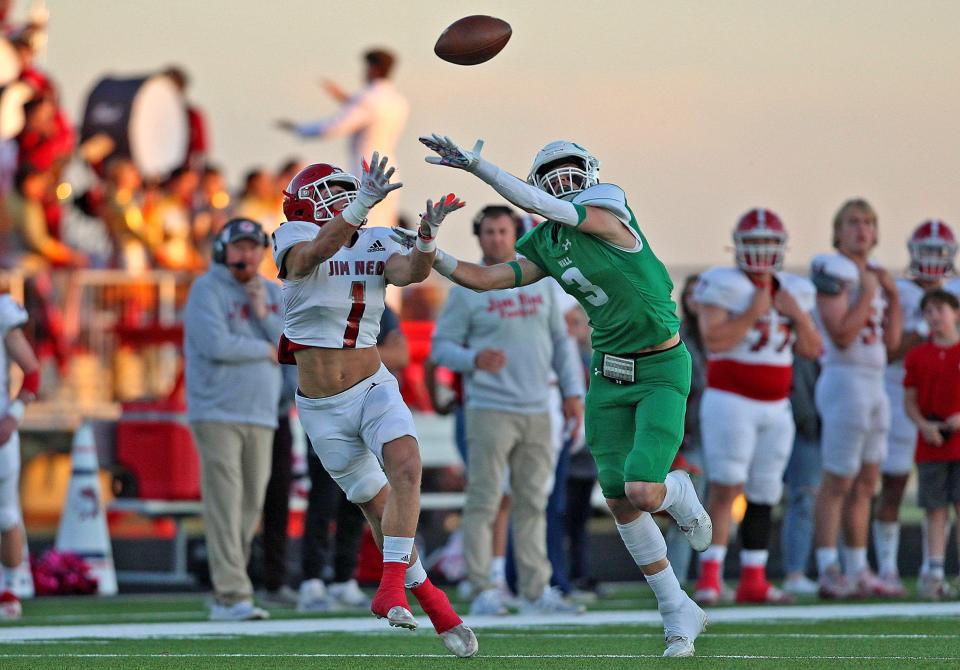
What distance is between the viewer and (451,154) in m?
7.12

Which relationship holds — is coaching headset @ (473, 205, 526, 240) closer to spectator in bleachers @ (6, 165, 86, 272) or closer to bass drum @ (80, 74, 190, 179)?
spectator in bleachers @ (6, 165, 86, 272)

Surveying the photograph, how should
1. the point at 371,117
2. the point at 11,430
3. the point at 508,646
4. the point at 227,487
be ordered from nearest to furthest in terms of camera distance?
1. the point at 508,646
2. the point at 227,487
3. the point at 11,430
4. the point at 371,117

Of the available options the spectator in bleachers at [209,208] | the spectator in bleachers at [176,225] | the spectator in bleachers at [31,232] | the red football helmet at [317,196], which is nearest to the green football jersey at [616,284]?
the red football helmet at [317,196]

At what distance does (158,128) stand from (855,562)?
1515 cm

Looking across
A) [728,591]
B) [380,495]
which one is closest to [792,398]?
[728,591]

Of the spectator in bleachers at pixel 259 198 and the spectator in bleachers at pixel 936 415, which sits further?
the spectator in bleachers at pixel 259 198

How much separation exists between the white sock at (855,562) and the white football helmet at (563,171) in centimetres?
414

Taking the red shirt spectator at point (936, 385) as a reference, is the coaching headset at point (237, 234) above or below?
above

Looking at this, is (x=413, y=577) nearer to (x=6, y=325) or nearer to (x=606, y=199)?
(x=606, y=199)

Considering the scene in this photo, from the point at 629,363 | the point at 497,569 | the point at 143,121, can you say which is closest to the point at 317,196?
the point at 629,363

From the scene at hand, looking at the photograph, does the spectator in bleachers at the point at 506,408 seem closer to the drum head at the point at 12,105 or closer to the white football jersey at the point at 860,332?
the white football jersey at the point at 860,332

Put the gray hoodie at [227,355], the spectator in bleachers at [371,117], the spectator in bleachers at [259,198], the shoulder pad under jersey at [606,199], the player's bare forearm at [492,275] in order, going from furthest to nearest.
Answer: the spectator in bleachers at [259,198] → the spectator in bleachers at [371,117] → the gray hoodie at [227,355] → the player's bare forearm at [492,275] → the shoulder pad under jersey at [606,199]

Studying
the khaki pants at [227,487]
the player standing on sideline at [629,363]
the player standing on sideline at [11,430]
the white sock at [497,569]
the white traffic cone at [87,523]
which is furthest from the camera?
the white traffic cone at [87,523]

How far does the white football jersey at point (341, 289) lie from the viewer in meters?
7.81
